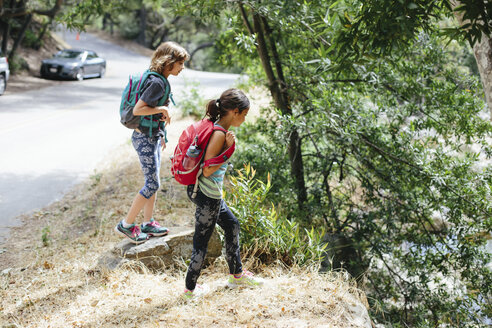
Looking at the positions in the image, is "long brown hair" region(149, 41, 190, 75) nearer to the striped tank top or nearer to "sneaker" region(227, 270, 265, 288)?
the striped tank top

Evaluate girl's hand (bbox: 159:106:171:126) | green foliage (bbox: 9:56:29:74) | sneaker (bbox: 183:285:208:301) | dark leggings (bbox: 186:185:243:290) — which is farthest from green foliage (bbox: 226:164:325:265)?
green foliage (bbox: 9:56:29:74)

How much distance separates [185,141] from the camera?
3.56 meters

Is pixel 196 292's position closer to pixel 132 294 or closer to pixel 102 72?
pixel 132 294

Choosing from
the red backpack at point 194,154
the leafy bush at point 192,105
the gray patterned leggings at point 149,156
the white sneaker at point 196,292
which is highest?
the red backpack at point 194,154

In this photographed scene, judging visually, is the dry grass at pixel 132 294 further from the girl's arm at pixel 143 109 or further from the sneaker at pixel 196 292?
the girl's arm at pixel 143 109

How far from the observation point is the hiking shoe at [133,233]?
4.77 metres

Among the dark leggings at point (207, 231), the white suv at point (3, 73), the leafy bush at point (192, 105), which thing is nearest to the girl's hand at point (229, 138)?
the dark leggings at point (207, 231)

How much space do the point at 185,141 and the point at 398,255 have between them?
434 centimetres

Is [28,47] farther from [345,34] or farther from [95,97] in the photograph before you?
[345,34]

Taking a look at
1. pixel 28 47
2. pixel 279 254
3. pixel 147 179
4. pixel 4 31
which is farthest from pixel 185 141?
pixel 28 47

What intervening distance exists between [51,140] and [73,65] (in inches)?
426

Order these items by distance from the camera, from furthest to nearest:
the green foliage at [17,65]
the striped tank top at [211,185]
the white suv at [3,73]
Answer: the green foliage at [17,65] < the white suv at [3,73] < the striped tank top at [211,185]

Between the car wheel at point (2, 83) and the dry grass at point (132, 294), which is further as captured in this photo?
the car wheel at point (2, 83)

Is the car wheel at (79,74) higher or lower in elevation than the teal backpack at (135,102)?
lower
